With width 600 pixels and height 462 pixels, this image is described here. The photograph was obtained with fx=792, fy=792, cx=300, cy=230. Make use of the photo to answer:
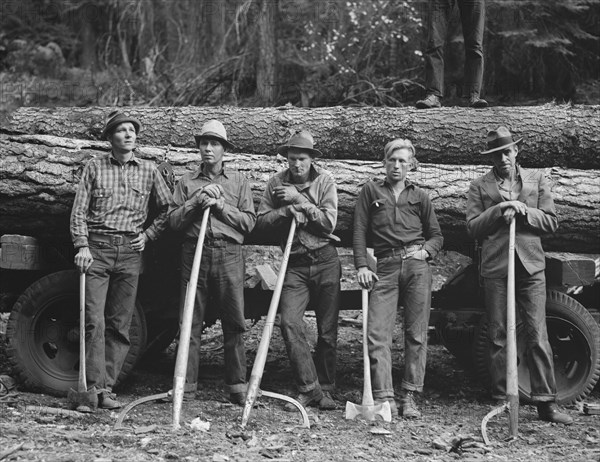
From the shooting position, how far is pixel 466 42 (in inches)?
354

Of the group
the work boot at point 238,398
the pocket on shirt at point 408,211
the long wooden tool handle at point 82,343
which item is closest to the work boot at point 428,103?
the pocket on shirt at point 408,211

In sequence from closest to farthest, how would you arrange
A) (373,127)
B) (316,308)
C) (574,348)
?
(316,308) → (574,348) → (373,127)

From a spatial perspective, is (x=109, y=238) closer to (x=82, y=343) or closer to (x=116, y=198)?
(x=116, y=198)

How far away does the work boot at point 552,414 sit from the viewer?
6578 millimetres

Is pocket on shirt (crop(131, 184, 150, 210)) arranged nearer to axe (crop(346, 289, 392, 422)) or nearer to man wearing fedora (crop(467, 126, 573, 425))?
axe (crop(346, 289, 392, 422))

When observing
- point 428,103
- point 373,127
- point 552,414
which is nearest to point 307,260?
point 373,127

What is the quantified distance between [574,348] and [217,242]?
3494mm

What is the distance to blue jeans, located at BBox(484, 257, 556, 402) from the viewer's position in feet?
21.8

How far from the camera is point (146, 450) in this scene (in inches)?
206

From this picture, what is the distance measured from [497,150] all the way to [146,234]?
3.13 meters

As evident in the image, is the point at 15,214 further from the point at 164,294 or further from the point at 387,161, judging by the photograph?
the point at 387,161

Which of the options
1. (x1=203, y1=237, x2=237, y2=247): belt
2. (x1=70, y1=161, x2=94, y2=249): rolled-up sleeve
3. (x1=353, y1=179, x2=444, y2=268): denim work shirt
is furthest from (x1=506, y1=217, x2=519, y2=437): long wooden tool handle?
(x1=70, y1=161, x2=94, y2=249): rolled-up sleeve

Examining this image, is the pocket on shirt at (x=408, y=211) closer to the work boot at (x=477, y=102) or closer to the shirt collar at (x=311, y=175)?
the shirt collar at (x=311, y=175)

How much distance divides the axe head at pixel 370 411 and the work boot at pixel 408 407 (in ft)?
0.60
